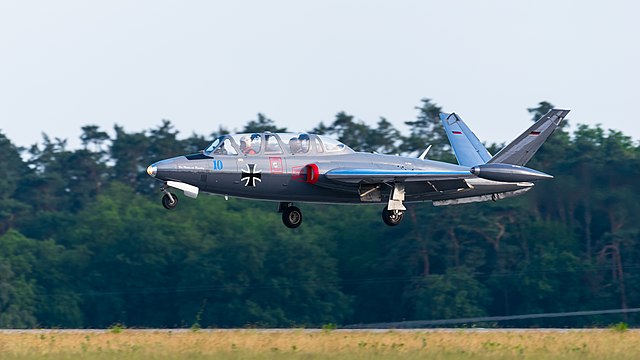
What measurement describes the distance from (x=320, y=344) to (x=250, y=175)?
568 cm

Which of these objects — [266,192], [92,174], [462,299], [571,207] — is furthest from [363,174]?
[92,174]

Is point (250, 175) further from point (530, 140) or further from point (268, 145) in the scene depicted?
point (530, 140)

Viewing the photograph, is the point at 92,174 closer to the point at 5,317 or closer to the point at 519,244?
the point at 5,317

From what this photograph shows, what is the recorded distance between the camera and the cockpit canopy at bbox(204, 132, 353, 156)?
33.1 metres

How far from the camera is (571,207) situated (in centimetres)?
6900

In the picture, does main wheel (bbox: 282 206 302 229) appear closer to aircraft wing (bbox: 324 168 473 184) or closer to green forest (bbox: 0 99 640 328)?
aircraft wing (bbox: 324 168 473 184)

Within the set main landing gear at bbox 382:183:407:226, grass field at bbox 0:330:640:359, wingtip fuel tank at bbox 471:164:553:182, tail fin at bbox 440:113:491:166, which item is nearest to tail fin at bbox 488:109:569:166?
tail fin at bbox 440:113:491:166

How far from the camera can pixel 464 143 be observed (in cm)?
3997

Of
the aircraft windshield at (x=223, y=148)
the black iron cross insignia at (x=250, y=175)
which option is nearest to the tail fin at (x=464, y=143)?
the black iron cross insignia at (x=250, y=175)

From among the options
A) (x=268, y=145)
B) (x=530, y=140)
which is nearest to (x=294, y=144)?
(x=268, y=145)

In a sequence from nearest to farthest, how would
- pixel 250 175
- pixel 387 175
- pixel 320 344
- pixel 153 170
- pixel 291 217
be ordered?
1. pixel 320 344
2. pixel 153 170
3. pixel 250 175
4. pixel 387 175
5. pixel 291 217

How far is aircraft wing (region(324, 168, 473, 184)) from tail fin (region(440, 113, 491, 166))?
4.62 m

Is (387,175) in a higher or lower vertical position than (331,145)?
lower

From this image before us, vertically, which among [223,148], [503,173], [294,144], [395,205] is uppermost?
[294,144]
